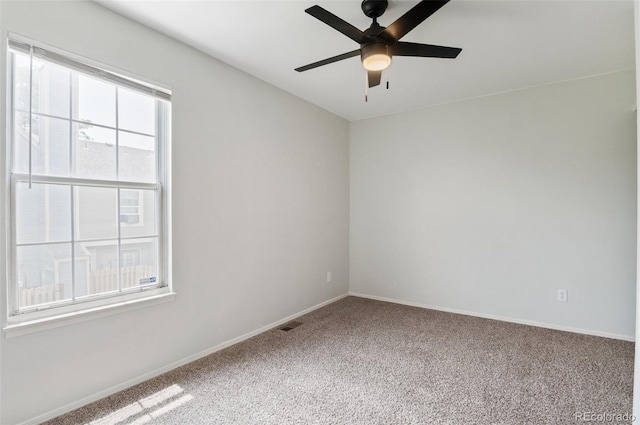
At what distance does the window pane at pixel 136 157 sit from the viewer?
2348mm

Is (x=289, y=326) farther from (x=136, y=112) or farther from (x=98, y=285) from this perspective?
(x=136, y=112)

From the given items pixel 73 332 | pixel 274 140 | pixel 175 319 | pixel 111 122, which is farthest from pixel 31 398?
pixel 274 140

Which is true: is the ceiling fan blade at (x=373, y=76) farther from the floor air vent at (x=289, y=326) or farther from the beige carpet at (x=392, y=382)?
the floor air vent at (x=289, y=326)

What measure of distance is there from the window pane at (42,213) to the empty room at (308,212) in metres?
0.01

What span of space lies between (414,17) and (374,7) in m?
0.40

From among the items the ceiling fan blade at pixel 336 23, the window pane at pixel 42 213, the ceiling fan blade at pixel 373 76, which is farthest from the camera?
the ceiling fan blade at pixel 373 76

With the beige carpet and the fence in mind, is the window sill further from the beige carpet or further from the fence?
the beige carpet

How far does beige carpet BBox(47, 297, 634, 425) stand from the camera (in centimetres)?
197

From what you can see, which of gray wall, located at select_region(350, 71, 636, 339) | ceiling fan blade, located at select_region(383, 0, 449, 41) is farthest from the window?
gray wall, located at select_region(350, 71, 636, 339)

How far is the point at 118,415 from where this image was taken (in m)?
1.97

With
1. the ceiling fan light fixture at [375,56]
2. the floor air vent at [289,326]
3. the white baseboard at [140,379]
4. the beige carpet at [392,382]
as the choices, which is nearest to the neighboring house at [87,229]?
the white baseboard at [140,379]

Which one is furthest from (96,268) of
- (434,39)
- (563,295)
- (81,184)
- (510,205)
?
(563,295)

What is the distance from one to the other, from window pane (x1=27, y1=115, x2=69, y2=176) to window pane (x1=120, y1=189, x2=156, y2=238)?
396 mm

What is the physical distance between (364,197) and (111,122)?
3197 mm
